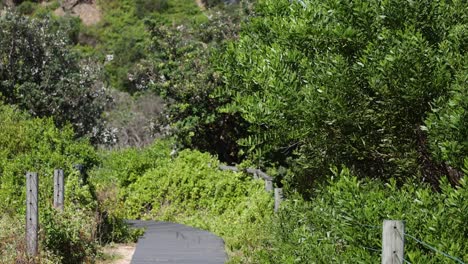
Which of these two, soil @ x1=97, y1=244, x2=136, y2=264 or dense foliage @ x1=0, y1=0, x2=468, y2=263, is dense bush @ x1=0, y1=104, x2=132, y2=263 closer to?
dense foliage @ x1=0, y1=0, x2=468, y2=263

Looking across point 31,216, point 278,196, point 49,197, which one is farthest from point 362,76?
point 49,197

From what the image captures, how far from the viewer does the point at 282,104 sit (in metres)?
8.51

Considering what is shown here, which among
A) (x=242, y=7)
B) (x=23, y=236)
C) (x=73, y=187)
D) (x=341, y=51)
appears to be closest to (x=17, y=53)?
(x=242, y=7)

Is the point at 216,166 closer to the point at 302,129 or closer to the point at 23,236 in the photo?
the point at 23,236

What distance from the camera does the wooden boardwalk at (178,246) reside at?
12.0 m

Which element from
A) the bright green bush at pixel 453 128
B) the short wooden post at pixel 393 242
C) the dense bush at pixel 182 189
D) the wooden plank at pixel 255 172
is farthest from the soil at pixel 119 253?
the short wooden post at pixel 393 242

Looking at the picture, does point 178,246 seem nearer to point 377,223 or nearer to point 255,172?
point 255,172

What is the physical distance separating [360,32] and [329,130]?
1.11m

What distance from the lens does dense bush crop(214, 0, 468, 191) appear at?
25.3 ft

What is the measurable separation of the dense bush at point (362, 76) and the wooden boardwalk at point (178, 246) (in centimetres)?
357

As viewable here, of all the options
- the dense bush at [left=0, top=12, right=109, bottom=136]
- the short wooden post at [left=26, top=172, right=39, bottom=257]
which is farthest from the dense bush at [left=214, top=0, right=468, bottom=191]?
the dense bush at [left=0, top=12, right=109, bottom=136]

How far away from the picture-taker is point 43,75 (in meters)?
26.1

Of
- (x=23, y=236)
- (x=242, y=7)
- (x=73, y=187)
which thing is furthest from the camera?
(x=242, y=7)

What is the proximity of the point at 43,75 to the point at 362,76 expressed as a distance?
63.6 feet
